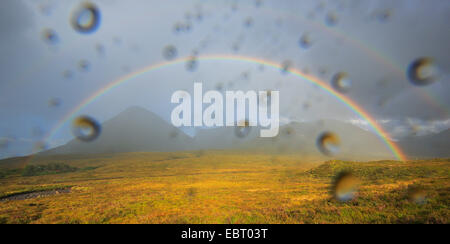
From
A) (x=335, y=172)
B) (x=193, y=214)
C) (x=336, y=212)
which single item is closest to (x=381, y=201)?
(x=336, y=212)

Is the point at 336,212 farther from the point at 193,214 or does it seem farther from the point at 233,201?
the point at 193,214

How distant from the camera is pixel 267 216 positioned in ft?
43.5

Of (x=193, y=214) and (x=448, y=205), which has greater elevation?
(x=448, y=205)

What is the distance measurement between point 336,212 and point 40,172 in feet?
270

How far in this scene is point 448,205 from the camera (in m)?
12.6

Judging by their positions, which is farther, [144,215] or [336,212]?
[144,215]

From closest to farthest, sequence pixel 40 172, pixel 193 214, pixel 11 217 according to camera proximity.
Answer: pixel 193 214 < pixel 11 217 < pixel 40 172
